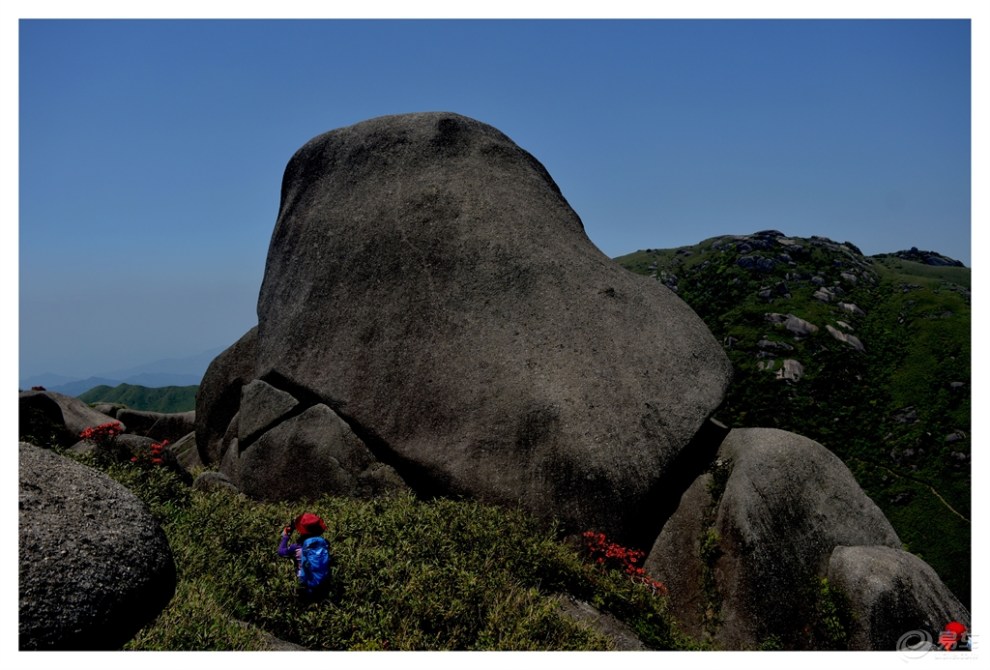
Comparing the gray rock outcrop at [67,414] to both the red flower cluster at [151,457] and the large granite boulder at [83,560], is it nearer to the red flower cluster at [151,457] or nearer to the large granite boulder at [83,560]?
the red flower cluster at [151,457]

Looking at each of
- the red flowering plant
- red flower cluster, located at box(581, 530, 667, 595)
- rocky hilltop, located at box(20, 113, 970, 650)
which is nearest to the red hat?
rocky hilltop, located at box(20, 113, 970, 650)

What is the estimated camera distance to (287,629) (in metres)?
8.65

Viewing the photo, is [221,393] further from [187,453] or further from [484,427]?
[484,427]

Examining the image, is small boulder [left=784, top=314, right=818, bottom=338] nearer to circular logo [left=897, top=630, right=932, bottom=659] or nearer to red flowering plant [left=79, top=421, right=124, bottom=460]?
circular logo [left=897, top=630, right=932, bottom=659]

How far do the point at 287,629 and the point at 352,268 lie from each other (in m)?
8.88

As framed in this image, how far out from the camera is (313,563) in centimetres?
914

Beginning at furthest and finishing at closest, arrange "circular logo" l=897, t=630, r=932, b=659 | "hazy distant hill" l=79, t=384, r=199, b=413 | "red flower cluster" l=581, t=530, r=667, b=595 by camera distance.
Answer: "hazy distant hill" l=79, t=384, r=199, b=413
"red flower cluster" l=581, t=530, r=667, b=595
"circular logo" l=897, t=630, r=932, b=659

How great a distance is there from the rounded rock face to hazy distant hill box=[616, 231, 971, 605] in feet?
98.4

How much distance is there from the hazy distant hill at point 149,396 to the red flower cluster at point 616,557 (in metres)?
120

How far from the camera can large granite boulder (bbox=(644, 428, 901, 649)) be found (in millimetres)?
11109

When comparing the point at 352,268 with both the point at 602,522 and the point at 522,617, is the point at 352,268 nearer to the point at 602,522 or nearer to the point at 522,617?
the point at 602,522

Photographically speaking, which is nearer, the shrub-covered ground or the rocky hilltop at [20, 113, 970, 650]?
the shrub-covered ground

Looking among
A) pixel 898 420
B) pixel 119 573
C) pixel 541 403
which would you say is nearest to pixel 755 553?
pixel 541 403

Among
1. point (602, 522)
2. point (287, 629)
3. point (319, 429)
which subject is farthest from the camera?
point (319, 429)
